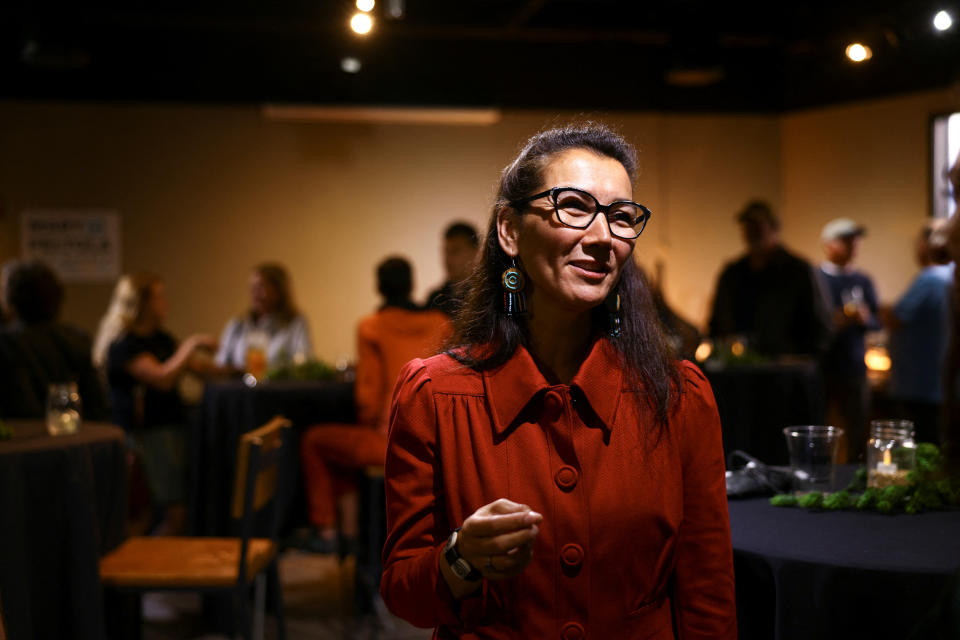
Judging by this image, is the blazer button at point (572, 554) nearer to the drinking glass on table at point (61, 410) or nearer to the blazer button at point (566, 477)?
the blazer button at point (566, 477)

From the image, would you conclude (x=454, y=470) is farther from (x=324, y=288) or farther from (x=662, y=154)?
(x=662, y=154)

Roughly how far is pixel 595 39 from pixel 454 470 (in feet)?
21.3

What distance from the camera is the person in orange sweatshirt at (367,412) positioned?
4461 millimetres

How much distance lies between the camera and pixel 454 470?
1.42 metres

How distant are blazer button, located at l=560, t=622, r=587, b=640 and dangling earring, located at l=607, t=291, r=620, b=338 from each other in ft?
1.48

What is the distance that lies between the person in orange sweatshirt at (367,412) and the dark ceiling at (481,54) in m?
2.56

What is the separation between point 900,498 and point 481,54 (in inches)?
235

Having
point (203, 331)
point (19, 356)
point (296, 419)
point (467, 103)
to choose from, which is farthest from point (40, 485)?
point (467, 103)

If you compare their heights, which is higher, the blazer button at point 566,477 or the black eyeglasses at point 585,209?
the black eyeglasses at point 585,209

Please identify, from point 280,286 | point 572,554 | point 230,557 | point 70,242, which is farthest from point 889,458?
point 70,242

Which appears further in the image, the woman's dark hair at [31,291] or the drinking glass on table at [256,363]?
the drinking glass on table at [256,363]

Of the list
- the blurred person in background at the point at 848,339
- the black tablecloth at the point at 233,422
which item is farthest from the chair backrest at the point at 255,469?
the blurred person in background at the point at 848,339

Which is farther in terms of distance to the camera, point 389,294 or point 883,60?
point 883,60

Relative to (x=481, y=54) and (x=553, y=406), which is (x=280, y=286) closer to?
(x=481, y=54)
